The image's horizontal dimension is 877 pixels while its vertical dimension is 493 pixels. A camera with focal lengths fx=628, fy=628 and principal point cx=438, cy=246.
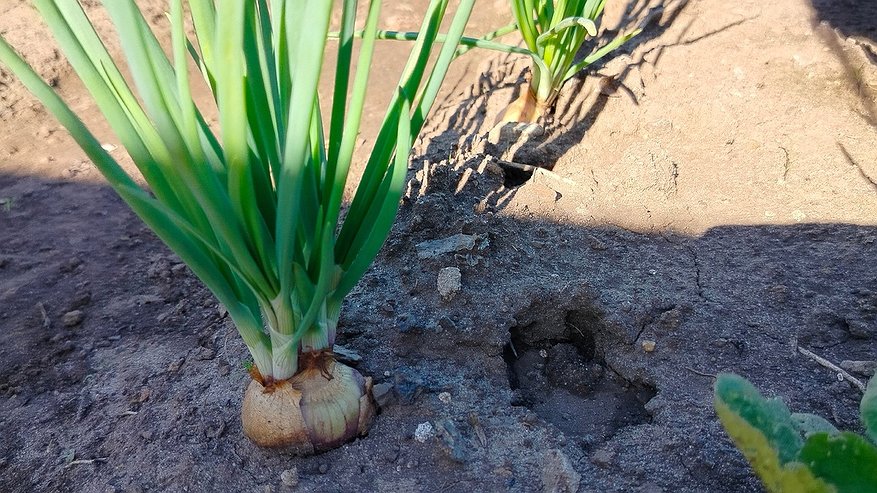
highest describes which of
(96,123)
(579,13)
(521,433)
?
(579,13)

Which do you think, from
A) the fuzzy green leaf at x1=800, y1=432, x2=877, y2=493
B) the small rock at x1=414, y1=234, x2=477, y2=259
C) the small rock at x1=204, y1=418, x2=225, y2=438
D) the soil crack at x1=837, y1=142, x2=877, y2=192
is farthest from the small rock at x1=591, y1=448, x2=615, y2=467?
the soil crack at x1=837, y1=142, x2=877, y2=192

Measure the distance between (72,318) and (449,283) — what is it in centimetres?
94

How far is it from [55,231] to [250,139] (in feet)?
4.49

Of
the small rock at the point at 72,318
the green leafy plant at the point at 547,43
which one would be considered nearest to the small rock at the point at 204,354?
the small rock at the point at 72,318

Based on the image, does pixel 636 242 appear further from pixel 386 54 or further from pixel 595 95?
pixel 386 54

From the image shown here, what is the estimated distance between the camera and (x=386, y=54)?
3096 millimetres

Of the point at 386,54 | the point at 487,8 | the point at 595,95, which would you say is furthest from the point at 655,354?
the point at 487,8

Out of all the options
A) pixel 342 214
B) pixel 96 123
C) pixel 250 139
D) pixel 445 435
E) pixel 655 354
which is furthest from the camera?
pixel 96 123

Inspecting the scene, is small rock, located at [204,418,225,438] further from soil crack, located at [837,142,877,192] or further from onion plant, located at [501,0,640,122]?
Answer: soil crack, located at [837,142,877,192]

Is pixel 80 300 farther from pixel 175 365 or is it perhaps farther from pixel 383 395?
pixel 383 395

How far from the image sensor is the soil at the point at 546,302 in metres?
1.06

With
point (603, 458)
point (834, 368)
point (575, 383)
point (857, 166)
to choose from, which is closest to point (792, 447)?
point (603, 458)

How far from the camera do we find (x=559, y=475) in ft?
3.24

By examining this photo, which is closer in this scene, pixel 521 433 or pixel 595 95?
pixel 521 433
